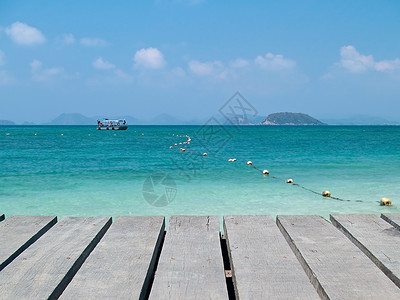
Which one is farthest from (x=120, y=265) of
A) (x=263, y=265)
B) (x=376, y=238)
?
(x=376, y=238)

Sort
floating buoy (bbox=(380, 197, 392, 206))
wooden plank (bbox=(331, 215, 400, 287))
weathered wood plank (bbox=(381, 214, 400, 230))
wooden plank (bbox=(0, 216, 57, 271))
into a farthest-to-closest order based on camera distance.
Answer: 1. floating buoy (bbox=(380, 197, 392, 206))
2. weathered wood plank (bbox=(381, 214, 400, 230))
3. wooden plank (bbox=(0, 216, 57, 271))
4. wooden plank (bbox=(331, 215, 400, 287))

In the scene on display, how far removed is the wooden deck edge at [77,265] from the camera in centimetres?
155

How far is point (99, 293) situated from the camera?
1.50m

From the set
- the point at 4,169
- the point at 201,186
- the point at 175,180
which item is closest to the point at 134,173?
the point at 175,180

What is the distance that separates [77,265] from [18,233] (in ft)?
2.04

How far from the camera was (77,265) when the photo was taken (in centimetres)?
183

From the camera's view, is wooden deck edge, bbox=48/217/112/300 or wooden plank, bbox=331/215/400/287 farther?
wooden plank, bbox=331/215/400/287

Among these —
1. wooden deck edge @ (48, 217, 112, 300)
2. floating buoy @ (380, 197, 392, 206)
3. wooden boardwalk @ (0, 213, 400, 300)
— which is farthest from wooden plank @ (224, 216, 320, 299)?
floating buoy @ (380, 197, 392, 206)

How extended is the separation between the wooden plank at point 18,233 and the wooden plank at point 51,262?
0.05m

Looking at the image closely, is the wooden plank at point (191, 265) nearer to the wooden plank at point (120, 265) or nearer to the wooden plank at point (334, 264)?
the wooden plank at point (120, 265)

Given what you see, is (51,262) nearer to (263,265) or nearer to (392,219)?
(263,265)

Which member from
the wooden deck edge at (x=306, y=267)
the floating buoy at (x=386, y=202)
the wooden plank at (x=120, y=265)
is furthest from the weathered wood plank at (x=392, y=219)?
the floating buoy at (x=386, y=202)

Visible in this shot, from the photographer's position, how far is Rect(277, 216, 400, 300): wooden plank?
152 centimetres

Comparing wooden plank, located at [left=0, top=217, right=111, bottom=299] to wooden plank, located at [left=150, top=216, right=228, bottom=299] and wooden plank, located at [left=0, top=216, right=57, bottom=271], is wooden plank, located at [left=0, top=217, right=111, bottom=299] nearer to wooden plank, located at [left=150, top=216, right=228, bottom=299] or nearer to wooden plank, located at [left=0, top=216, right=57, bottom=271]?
wooden plank, located at [left=0, top=216, right=57, bottom=271]
